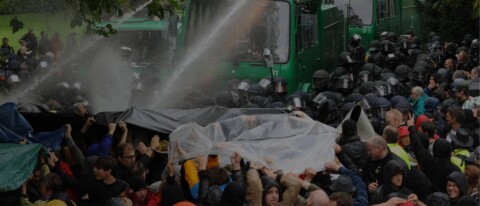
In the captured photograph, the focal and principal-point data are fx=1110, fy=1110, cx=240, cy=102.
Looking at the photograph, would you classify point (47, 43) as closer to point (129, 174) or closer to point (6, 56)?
point (6, 56)

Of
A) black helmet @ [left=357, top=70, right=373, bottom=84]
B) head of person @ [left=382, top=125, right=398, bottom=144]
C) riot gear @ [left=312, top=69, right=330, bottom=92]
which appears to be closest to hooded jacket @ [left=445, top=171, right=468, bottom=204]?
head of person @ [left=382, top=125, right=398, bottom=144]

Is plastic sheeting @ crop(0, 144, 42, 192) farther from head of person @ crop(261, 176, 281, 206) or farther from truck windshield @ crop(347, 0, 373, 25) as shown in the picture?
truck windshield @ crop(347, 0, 373, 25)

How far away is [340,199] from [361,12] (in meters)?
18.2

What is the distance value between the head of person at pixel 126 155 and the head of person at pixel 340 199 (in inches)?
109

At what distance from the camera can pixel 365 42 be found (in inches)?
1036

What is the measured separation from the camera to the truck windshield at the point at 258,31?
17.6 meters

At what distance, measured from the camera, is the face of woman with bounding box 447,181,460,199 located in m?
10.1

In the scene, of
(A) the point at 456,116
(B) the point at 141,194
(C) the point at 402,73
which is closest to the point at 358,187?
(B) the point at 141,194

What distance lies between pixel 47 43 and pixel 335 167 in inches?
566

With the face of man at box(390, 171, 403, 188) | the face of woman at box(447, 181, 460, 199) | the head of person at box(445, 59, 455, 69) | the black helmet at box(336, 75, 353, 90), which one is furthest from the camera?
the head of person at box(445, 59, 455, 69)

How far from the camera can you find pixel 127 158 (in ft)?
36.9

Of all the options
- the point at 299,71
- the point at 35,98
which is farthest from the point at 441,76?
the point at 35,98

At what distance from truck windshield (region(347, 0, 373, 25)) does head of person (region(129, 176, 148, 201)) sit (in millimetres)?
16815

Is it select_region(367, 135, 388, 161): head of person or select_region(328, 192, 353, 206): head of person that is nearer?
select_region(328, 192, 353, 206): head of person
